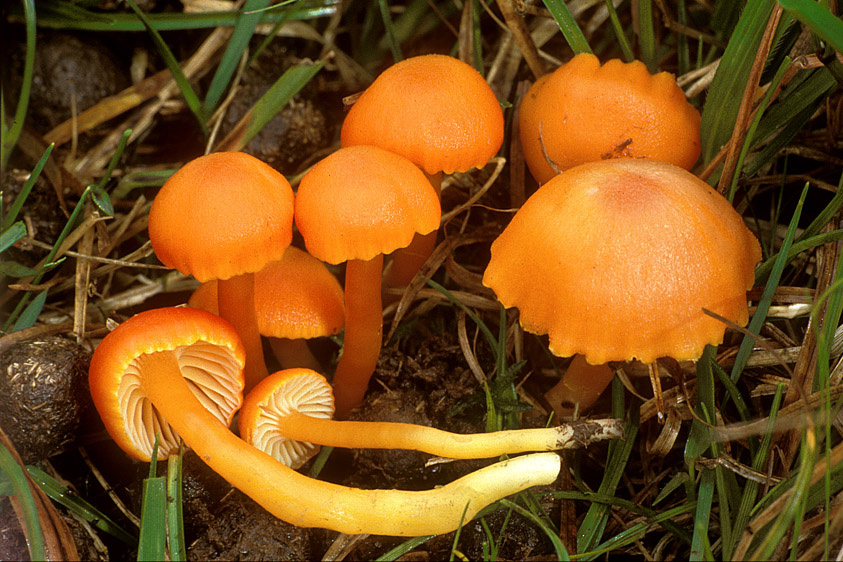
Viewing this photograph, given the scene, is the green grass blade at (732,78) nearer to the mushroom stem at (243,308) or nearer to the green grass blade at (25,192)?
the mushroom stem at (243,308)

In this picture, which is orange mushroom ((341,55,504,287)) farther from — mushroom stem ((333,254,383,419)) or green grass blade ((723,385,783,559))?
green grass blade ((723,385,783,559))

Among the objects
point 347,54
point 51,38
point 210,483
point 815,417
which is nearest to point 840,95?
point 815,417

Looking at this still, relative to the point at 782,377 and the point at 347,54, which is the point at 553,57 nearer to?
the point at 347,54

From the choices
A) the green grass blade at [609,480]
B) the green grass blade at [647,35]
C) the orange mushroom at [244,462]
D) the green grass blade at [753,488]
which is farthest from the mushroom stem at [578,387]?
the green grass blade at [647,35]

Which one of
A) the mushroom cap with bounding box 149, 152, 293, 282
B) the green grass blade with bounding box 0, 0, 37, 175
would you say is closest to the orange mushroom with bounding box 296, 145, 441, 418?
the mushroom cap with bounding box 149, 152, 293, 282

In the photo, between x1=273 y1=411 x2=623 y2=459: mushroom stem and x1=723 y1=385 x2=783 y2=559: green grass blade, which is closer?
x1=723 y1=385 x2=783 y2=559: green grass blade
